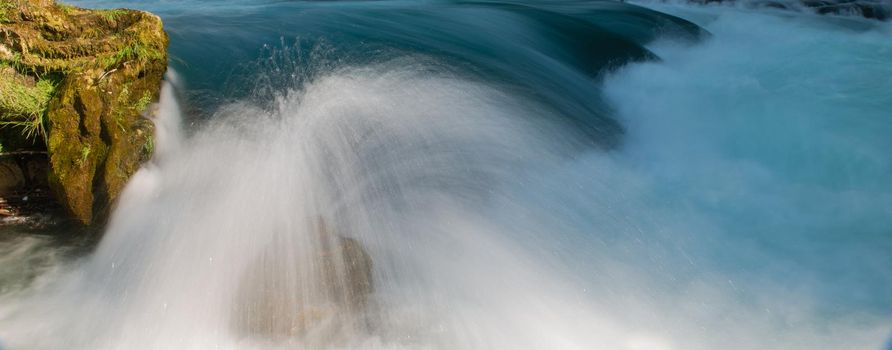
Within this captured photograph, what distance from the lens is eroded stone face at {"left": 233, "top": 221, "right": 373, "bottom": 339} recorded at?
369cm

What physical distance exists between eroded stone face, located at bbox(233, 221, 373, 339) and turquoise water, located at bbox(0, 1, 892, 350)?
9 centimetres

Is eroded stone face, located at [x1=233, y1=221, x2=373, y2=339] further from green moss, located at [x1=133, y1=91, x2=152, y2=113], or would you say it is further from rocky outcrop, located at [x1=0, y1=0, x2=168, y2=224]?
green moss, located at [x1=133, y1=91, x2=152, y2=113]

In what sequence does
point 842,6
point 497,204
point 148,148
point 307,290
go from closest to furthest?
point 307,290, point 148,148, point 497,204, point 842,6

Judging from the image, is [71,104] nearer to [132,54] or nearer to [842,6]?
[132,54]

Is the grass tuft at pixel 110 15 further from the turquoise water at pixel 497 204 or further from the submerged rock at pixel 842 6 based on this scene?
the submerged rock at pixel 842 6

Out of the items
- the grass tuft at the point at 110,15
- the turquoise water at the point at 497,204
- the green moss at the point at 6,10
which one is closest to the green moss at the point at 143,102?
the turquoise water at the point at 497,204

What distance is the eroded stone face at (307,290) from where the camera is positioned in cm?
369

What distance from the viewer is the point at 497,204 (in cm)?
480

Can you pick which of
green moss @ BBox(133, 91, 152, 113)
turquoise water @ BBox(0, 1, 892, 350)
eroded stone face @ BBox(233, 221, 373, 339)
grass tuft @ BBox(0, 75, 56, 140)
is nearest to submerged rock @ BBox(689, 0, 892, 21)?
turquoise water @ BBox(0, 1, 892, 350)

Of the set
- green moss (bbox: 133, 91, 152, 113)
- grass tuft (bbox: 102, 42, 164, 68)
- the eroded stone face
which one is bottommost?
the eroded stone face

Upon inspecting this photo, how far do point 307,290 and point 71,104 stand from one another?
95.3 inches

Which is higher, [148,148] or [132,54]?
[132,54]

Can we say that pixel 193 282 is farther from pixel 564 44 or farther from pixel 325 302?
pixel 564 44

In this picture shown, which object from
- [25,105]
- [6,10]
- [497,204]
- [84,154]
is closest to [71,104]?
[25,105]
